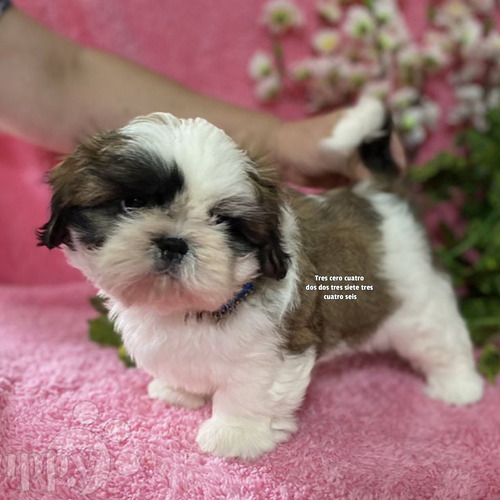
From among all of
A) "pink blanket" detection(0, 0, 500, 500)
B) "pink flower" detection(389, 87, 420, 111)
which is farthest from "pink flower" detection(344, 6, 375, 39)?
"pink blanket" detection(0, 0, 500, 500)

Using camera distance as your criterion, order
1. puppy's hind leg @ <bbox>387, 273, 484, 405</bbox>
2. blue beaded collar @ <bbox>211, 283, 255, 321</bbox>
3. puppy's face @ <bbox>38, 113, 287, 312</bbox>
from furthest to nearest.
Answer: puppy's hind leg @ <bbox>387, 273, 484, 405</bbox> → blue beaded collar @ <bbox>211, 283, 255, 321</bbox> → puppy's face @ <bbox>38, 113, 287, 312</bbox>

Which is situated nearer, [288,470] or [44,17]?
[288,470]

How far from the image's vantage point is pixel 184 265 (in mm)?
1046

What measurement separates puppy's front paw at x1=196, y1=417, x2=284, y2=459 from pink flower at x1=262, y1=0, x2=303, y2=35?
1.71m

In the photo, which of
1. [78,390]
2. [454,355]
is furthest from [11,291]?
[454,355]

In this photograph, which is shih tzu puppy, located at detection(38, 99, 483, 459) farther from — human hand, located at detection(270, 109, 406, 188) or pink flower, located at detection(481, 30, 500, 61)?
pink flower, located at detection(481, 30, 500, 61)

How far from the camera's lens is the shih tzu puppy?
1045mm

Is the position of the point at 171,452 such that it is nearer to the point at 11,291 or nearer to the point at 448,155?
the point at 11,291

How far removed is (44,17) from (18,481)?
1.86 m

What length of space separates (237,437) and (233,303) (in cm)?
34

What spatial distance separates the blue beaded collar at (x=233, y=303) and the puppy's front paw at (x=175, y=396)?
0.33 meters

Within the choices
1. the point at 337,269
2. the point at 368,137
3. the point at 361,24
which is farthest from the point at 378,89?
the point at 337,269

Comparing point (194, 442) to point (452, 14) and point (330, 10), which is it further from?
point (452, 14)

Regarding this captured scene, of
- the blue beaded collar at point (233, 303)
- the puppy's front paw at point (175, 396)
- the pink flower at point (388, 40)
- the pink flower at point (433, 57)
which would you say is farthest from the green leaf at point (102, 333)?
the pink flower at point (433, 57)
